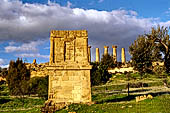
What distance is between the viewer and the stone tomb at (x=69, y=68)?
1174 centimetres

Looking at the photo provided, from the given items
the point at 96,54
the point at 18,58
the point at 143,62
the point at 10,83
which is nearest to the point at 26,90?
the point at 10,83

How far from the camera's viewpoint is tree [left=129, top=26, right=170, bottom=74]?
18784 mm

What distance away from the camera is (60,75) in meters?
12.0

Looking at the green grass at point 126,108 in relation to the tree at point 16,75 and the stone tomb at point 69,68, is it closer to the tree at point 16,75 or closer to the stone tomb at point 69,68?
the stone tomb at point 69,68

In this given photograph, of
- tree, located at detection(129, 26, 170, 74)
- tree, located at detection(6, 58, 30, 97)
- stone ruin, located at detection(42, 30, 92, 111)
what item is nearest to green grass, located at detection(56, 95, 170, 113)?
stone ruin, located at detection(42, 30, 92, 111)

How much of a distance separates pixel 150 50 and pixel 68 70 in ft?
37.4

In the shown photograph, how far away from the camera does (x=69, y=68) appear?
1192 centimetres

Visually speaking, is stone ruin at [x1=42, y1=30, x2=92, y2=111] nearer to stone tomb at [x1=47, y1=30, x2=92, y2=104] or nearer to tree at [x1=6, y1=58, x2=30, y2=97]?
stone tomb at [x1=47, y1=30, x2=92, y2=104]

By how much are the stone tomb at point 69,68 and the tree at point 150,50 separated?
32.2 ft

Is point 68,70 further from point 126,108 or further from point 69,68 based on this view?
point 126,108

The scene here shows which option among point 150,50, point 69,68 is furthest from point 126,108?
point 150,50

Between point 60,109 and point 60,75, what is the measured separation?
85.0 inches

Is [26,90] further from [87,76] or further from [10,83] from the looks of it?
[87,76]

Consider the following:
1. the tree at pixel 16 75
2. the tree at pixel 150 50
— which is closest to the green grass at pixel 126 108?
the tree at pixel 150 50
